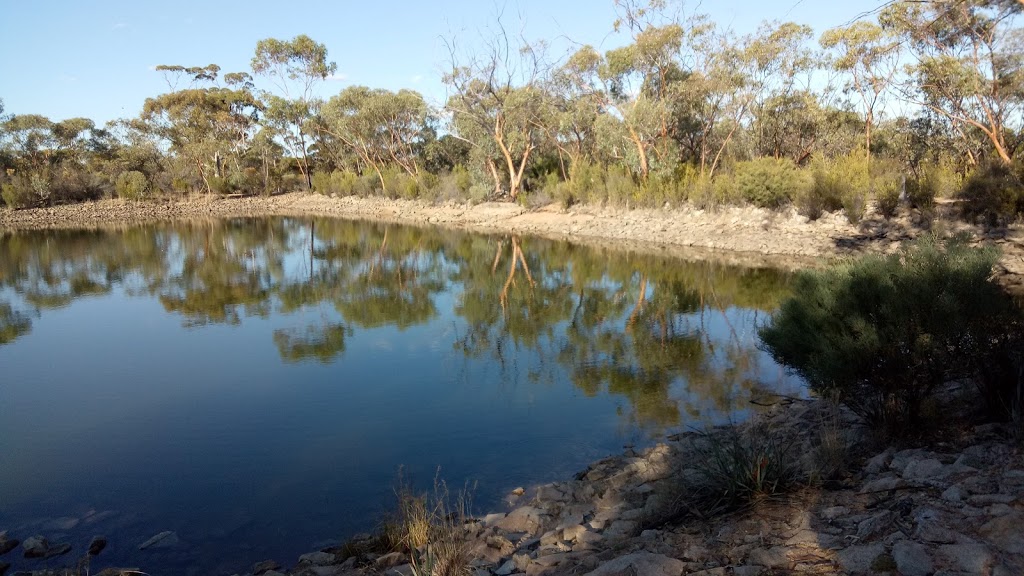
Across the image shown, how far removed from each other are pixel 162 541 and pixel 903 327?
Result: 5.69 m

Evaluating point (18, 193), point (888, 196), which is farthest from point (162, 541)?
point (18, 193)

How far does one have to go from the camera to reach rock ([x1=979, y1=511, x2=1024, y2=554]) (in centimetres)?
283

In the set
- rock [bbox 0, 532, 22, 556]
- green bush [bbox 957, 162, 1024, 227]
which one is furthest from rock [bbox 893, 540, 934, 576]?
green bush [bbox 957, 162, 1024, 227]

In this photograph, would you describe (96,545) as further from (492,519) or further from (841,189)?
(841,189)

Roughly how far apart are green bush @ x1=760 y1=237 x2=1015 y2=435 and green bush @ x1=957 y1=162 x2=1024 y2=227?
11.9 m

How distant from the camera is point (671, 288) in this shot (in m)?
14.7

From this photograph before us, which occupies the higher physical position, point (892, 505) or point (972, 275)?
point (972, 275)

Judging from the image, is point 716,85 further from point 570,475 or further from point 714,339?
point 570,475

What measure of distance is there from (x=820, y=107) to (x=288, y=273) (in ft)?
63.0

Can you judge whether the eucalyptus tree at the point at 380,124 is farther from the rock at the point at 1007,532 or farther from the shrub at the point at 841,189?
the rock at the point at 1007,532

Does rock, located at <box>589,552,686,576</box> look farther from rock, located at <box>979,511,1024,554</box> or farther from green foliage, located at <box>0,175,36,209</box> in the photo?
green foliage, located at <box>0,175,36,209</box>

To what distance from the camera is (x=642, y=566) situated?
321 centimetres

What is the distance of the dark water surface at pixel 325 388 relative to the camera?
18.7ft

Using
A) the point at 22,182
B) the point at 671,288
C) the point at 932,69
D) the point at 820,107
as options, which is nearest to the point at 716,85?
the point at 820,107
